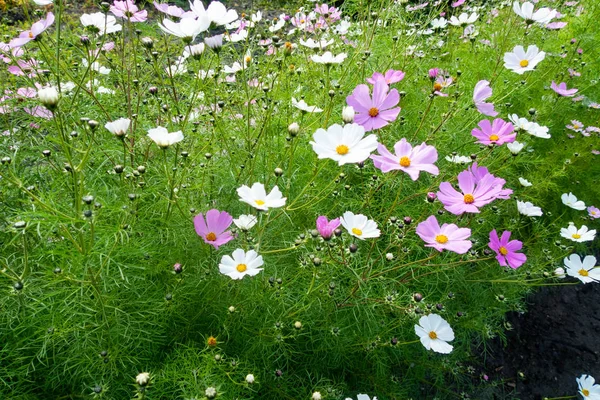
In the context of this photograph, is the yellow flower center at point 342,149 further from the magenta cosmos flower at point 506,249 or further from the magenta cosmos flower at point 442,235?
the magenta cosmos flower at point 506,249

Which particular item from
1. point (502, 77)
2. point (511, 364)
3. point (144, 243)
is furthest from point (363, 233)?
point (502, 77)

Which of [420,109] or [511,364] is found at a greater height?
[420,109]

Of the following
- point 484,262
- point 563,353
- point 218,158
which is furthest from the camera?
point 563,353

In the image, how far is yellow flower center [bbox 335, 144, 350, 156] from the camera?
1.11 metres

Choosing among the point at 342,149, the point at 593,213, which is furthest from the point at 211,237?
the point at 593,213

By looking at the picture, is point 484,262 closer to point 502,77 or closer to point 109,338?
point 502,77

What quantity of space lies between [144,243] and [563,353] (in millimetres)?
2099

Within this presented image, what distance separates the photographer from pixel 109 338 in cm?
116

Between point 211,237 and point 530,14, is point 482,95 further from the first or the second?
point 211,237

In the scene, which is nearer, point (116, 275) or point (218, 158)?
point (116, 275)

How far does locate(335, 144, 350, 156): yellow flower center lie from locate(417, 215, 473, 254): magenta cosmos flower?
11.3 inches

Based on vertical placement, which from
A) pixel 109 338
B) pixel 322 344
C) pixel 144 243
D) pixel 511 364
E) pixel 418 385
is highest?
pixel 144 243

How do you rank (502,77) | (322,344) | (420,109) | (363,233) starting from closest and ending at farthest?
(363,233) → (322,344) → (420,109) → (502,77)

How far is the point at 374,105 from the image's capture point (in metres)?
1.31
